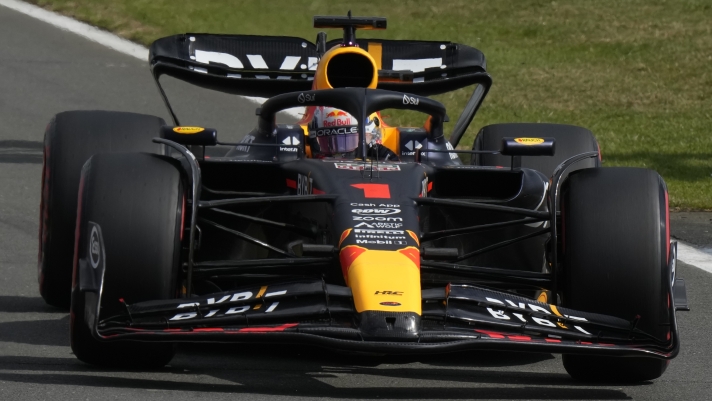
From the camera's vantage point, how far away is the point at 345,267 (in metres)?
5.34

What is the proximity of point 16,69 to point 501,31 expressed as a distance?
21.7 ft

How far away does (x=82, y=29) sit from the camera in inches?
643

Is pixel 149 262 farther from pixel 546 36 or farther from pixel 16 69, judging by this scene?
pixel 546 36

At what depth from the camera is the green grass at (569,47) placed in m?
13.5

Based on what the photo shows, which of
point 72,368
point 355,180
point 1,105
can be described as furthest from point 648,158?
point 72,368

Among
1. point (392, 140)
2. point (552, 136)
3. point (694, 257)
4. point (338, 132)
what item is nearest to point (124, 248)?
point (338, 132)

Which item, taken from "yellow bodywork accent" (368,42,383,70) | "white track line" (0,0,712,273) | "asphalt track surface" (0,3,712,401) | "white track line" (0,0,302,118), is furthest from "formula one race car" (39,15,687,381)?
"white track line" (0,0,302,118)

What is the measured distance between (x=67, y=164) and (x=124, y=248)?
53.2 inches

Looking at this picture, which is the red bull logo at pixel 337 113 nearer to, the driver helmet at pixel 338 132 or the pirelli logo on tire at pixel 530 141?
the driver helmet at pixel 338 132

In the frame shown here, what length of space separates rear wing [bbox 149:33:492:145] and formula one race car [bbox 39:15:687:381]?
122 cm

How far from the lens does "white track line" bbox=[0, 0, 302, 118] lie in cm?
1563

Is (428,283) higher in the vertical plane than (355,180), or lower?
lower

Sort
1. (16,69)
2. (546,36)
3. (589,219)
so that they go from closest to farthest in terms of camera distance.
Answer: (589,219)
(16,69)
(546,36)

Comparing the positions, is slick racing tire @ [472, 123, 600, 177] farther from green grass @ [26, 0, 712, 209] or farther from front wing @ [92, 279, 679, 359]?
green grass @ [26, 0, 712, 209]
